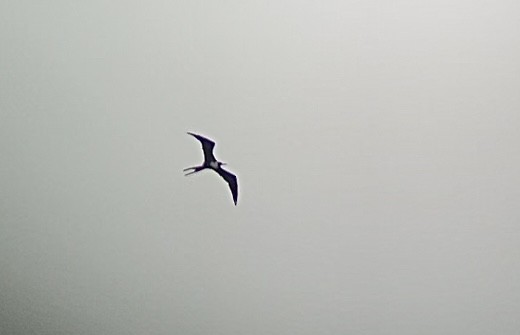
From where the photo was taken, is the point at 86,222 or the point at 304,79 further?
the point at 86,222

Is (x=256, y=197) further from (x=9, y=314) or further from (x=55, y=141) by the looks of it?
(x=9, y=314)

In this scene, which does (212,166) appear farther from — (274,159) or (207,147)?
(274,159)

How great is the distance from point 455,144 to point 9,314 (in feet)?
4.38

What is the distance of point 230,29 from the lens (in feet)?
4.61

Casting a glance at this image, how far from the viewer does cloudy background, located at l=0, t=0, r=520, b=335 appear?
4.50 feet

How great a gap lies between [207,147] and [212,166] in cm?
5

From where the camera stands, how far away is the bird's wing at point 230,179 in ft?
4.92

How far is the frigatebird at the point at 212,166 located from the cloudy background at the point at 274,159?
18 mm

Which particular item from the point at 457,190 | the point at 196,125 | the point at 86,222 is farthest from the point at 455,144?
the point at 86,222

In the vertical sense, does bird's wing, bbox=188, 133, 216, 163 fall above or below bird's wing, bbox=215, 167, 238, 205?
above

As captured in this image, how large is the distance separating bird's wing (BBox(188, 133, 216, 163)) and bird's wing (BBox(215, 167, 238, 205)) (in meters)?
0.03

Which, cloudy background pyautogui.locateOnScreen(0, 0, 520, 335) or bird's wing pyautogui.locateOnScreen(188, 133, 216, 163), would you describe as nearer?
cloudy background pyautogui.locateOnScreen(0, 0, 520, 335)

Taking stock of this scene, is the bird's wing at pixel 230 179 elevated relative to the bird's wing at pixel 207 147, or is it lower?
lower

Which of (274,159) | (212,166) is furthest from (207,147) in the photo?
(274,159)
